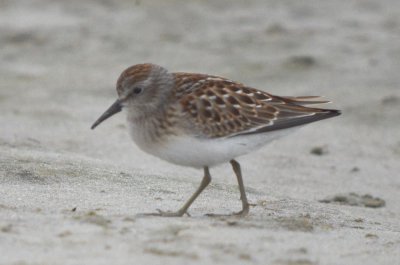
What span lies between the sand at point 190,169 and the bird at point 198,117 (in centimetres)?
48

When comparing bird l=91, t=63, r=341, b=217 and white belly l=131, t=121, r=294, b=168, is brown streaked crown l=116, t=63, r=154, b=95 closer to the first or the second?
bird l=91, t=63, r=341, b=217

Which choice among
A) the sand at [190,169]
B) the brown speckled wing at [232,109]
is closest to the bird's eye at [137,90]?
the brown speckled wing at [232,109]

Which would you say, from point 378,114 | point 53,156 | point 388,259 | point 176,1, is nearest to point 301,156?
point 378,114

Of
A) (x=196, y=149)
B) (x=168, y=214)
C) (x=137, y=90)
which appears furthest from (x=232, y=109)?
(x=168, y=214)

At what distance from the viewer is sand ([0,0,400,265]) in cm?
512

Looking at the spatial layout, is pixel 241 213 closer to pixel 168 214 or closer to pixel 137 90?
pixel 168 214

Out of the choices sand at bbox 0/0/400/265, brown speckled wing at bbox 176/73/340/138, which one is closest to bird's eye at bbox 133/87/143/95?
brown speckled wing at bbox 176/73/340/138

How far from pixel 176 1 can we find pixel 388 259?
386 inches

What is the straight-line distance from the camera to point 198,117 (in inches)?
238

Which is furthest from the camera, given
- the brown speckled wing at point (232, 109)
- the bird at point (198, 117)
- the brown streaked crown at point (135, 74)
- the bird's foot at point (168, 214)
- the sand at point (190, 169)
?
the brown streaked crown at point (135, 74)

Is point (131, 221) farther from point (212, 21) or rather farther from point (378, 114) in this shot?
point (212, 21)

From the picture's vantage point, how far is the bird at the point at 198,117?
597cm

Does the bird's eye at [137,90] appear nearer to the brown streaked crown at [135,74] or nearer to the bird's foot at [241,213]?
the brown streaked crown at [135,74]

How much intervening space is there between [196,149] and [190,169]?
264 centimetres
